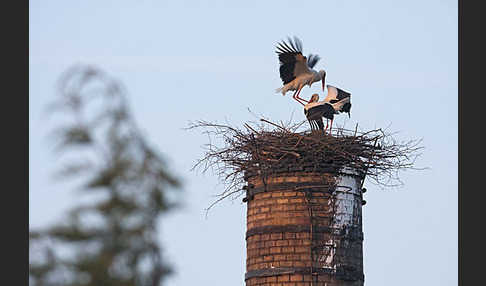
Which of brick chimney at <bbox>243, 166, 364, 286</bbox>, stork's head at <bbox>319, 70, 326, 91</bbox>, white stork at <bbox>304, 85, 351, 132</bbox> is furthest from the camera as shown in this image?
stork's head at <bbox>319, 70, 326, 91</bbox>

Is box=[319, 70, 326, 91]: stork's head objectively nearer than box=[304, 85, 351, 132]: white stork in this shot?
No

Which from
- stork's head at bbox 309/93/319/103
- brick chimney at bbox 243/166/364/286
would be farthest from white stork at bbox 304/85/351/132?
brick chimney at bbox 243/166/364/286

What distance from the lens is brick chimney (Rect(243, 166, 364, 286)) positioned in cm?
1530

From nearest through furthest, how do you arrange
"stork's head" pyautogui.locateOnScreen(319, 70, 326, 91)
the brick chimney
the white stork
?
the brick chimney, the white stork, "stork's head" pyautogui.locateOnScreen(319, 70, 326, 91)

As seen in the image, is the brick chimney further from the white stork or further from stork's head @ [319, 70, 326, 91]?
stork's head @ [319, 70, 326, 91]

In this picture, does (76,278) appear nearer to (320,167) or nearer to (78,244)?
(78,244)

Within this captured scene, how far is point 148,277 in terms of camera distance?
293 cm

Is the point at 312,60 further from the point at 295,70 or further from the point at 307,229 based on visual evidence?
the point at 307,229

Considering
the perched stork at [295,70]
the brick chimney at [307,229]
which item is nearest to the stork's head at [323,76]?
the perched stork at [295,70]

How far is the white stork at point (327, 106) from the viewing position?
16.7 m

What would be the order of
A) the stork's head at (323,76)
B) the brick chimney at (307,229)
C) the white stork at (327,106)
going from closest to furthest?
the brick chimney at (307,229) → the white stork at (327,106) → the stork's head at (323,76)

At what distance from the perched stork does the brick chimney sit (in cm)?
251

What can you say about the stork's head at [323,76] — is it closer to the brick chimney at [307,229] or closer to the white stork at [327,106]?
the white stork at [327,106]

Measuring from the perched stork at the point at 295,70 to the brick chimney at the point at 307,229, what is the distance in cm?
251
